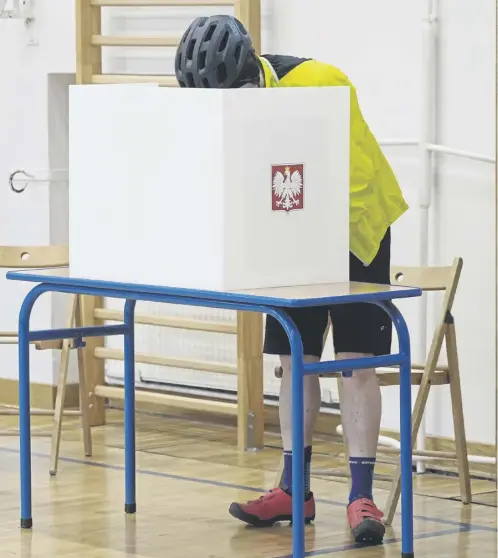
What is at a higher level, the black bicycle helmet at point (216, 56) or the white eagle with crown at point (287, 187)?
the black bicycle helmet at point (216, 56)

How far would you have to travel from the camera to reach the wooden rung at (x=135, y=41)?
229 inches

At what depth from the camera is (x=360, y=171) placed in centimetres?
407

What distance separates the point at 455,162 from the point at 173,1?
1.31 metres

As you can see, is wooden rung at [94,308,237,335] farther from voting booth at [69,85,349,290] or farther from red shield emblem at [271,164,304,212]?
red shield emblem at [271,164,304,212]

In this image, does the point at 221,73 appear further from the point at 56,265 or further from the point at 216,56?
the point at 56,265

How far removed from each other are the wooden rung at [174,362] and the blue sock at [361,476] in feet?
5.27

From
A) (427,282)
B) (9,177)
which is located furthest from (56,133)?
(427,282)

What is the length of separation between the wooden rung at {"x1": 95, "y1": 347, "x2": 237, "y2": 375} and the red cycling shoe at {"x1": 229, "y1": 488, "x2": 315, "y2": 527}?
57.3 inches

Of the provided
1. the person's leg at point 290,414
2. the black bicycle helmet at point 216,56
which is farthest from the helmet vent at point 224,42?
the person's leg at point 290,414

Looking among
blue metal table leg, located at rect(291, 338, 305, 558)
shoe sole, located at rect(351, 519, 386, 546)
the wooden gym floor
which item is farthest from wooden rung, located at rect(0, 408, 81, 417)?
blue metal table leg, located at rect(291, 338, 305, 558)

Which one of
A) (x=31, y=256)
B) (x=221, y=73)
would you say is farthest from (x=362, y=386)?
(x=31, y=256)

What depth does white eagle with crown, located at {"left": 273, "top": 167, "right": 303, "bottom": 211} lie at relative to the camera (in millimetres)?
3705

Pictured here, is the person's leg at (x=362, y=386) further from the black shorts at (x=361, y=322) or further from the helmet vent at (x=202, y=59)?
the helmet vent at (x=202, y=59)

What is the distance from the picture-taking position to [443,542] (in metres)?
4.17
